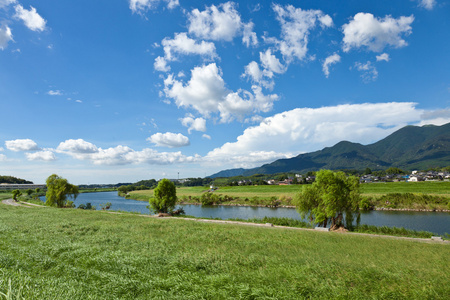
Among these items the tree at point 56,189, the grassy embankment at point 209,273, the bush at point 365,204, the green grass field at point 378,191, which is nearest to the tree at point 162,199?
the tree at point 56,189

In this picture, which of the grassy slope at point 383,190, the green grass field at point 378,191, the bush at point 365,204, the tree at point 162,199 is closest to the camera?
the tree at point 162,199

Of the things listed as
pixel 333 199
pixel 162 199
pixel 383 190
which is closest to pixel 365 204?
pixel 383 190

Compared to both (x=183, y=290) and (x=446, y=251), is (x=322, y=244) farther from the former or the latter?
(x=183, y=290)

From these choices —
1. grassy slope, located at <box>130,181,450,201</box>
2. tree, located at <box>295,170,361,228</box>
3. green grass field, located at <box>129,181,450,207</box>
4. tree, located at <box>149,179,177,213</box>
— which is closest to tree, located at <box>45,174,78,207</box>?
tree, located at <box>149,179,177,213</box>

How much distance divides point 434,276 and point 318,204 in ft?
87.9

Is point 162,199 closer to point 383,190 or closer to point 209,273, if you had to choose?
point 209,273

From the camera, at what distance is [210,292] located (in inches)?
321

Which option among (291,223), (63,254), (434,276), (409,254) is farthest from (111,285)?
(291,223)

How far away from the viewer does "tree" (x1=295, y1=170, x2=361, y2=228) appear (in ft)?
110

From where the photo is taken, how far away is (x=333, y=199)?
3328 centimetres

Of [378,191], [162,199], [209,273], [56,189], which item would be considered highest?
[56,189]

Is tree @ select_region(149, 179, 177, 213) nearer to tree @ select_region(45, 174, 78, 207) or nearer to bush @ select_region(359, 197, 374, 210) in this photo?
tree @ select_region(45, 174, 78, 207)

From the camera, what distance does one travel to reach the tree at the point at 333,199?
33.4 m

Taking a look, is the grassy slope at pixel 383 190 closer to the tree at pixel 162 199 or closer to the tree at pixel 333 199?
the tree at pixel 333 199
